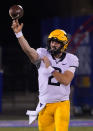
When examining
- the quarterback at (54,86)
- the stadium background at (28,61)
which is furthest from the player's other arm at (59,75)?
the stadium background at (28,61)

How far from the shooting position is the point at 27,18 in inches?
855

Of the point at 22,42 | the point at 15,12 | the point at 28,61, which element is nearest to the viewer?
the point at 22,42

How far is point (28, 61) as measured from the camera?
15.3 meters

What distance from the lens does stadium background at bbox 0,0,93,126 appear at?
11695mm

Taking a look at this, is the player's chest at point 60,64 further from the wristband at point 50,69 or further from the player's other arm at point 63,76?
the wristband at point 50,69

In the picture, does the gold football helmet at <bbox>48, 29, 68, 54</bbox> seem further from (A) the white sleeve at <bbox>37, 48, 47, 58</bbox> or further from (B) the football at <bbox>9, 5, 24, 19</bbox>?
(B) the football at <bbox>9, 5, 24, 19</bbox>

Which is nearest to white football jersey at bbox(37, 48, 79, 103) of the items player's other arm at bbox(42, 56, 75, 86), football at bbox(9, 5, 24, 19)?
player's other arm at bbox(42, 56, 75, 86)

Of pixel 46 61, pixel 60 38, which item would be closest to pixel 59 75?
pixel 46 61

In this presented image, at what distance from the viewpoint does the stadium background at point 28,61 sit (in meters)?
11.7

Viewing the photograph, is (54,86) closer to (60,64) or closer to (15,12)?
(60,64)

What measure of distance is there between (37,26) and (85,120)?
35.9 feet

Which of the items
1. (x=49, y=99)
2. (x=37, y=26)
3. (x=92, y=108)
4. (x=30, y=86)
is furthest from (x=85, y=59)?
(x=37, y=26)

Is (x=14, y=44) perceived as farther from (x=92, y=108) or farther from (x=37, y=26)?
(x=92, y=108)

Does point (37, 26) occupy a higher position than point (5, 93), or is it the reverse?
point (37, 26)
